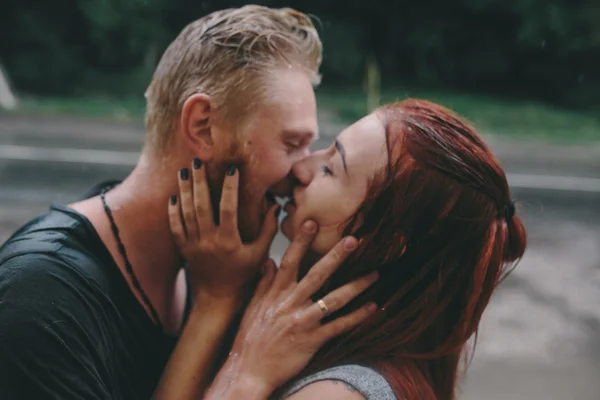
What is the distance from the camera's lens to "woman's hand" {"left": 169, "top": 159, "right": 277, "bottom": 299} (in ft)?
5.10

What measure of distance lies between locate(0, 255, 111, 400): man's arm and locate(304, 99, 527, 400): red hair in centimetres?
42

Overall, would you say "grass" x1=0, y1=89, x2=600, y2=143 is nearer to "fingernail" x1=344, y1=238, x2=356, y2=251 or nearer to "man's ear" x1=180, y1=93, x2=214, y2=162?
"man's ear" x1=180, y1=93, x2=214, y2=162

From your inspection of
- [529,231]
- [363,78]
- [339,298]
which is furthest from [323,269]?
[363,78]

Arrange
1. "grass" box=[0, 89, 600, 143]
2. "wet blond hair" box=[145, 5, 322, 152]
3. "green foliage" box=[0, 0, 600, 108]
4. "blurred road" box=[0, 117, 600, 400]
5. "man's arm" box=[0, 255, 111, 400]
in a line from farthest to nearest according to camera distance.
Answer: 1. "green foliage" box=[0, 0, 600, 108]
2. "grass" box=[0, 89, 600, 143]
3. "blurred road" box=[0, 117, 600, 400]
4. "wet blond hair" box=[145, 5, 322, 152]
5. "man's arm" box=[0, 255, 111, 400]

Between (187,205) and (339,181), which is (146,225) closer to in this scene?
(187,205)

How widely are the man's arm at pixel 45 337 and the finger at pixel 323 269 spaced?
0.40 metres

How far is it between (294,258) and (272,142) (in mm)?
280

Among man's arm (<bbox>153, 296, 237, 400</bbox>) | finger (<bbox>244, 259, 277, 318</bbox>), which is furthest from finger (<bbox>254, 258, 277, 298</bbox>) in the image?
man's arm (<bbox>153, 296, 237, 400</bbox>)

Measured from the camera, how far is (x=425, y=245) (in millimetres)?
1437

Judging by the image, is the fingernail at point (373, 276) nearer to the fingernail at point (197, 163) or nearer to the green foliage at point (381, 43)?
the fingernail at point (197, 163)

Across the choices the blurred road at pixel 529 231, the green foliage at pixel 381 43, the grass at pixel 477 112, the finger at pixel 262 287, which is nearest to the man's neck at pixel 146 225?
the finger at pixel 262 287

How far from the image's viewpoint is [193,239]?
1.58 meters

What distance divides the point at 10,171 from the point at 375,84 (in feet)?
17.2

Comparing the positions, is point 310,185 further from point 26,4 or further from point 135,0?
point 26,4
